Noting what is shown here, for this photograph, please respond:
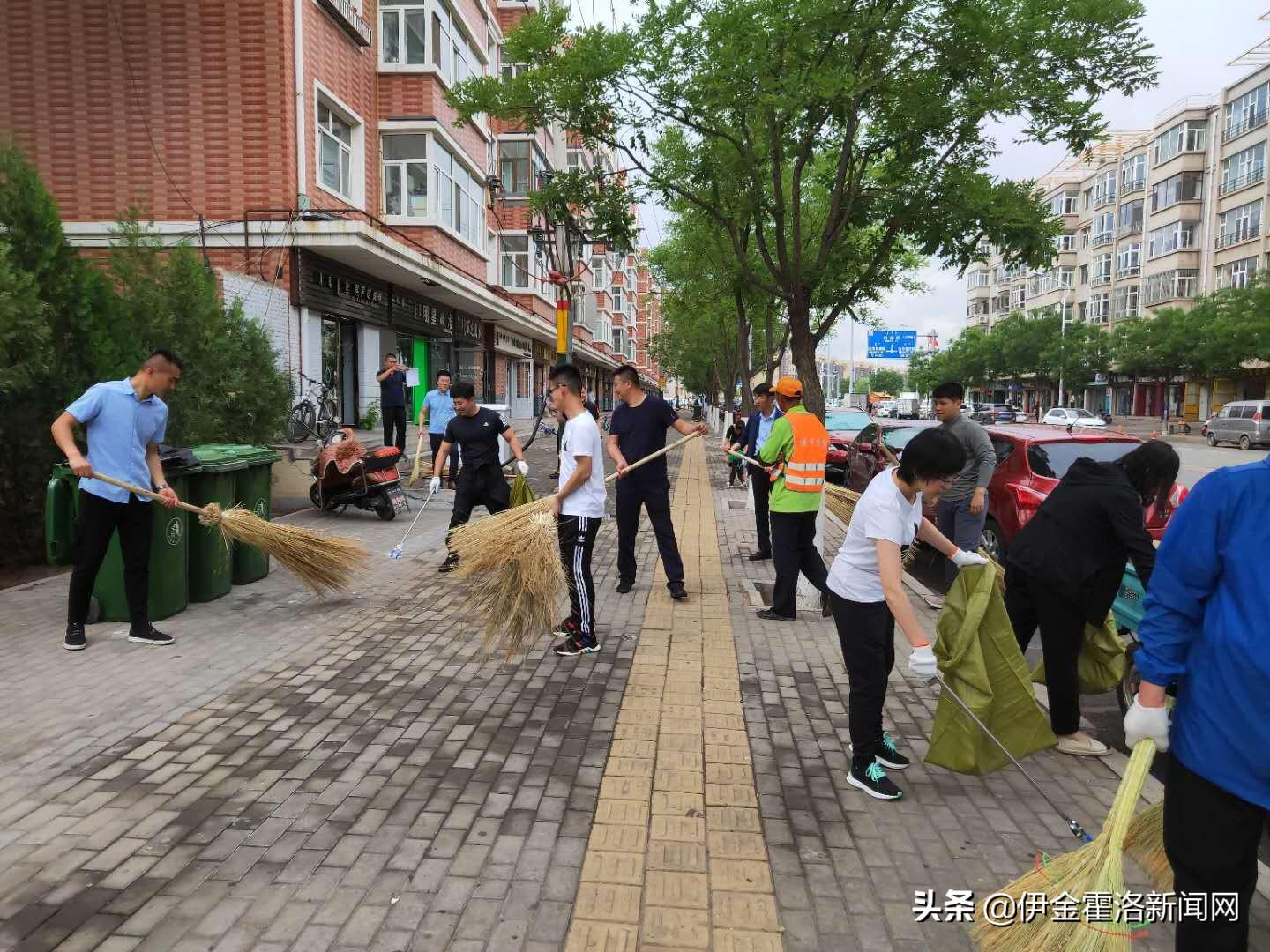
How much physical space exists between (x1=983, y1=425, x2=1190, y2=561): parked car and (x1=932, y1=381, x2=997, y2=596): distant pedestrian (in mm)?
1126

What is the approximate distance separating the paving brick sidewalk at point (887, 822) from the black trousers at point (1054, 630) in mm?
214

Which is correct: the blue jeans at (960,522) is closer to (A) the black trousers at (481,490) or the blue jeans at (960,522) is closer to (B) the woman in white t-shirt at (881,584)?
(B) the woman in white t-shirt at (881,584)

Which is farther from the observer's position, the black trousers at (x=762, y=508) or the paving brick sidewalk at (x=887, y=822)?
the black trousers at (x=762, y=508)

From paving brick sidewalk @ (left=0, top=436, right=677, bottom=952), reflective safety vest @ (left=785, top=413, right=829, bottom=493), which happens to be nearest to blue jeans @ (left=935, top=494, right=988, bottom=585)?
reflective safety vest @ (left=785, top=413, right=829, bottom=493)

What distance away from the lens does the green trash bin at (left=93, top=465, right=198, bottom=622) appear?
5688mm

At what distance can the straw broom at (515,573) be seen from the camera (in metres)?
4.95

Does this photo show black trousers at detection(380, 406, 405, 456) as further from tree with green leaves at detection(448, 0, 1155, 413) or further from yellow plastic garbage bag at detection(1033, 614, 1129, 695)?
yellow plastic garbage bag at detection(1033, 614, 1129, 695)

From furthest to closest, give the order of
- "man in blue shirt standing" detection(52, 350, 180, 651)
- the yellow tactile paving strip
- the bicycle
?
the bicycle < "man in blue shirt standing" detection(52, 350, 180, 651) < the yellow tactile paving strip

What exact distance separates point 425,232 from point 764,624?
49.6 feet

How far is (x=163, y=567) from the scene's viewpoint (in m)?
5.86

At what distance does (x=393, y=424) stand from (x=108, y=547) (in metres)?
8.46

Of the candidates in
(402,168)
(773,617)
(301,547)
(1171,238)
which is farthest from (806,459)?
(1171,238)

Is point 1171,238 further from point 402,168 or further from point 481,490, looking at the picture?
point 481,490

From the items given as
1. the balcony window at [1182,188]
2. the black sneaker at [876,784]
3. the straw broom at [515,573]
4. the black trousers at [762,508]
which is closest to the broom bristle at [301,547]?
the straw broom at [515,573]
